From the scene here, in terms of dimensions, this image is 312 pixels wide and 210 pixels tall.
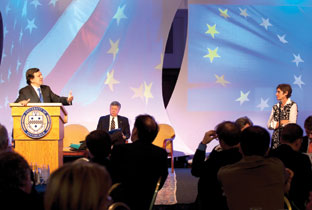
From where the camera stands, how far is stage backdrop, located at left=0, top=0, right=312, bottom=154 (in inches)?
258

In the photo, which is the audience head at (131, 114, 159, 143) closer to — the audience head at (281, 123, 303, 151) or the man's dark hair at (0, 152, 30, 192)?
the audience head at (281, 123, 303, 151)

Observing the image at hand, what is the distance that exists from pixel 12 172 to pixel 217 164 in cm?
132

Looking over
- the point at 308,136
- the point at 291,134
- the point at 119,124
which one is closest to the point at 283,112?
the point at 308,136

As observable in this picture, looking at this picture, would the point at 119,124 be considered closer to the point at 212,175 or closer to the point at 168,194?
the point at 168,194

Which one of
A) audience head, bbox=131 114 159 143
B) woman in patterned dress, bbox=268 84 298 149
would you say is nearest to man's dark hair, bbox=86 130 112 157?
audience head, bbox=131 114 159 143

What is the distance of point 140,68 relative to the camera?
6.59m

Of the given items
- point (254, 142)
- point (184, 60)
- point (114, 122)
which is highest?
point (184, 60)

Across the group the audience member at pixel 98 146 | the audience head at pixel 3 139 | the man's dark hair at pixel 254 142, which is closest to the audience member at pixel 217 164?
the man's dark hair at pixel 254 142

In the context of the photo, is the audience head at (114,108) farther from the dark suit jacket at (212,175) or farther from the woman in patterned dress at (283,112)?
the dark suit jacket at (212,175)

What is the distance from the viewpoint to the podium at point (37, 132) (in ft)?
12.1

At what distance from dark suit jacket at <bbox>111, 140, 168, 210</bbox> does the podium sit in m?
1.28

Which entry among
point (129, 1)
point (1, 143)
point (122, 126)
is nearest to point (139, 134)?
point (1, 143)

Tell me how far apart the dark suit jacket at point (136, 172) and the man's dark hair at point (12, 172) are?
0.99 meters

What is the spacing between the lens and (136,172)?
8.50 ft
